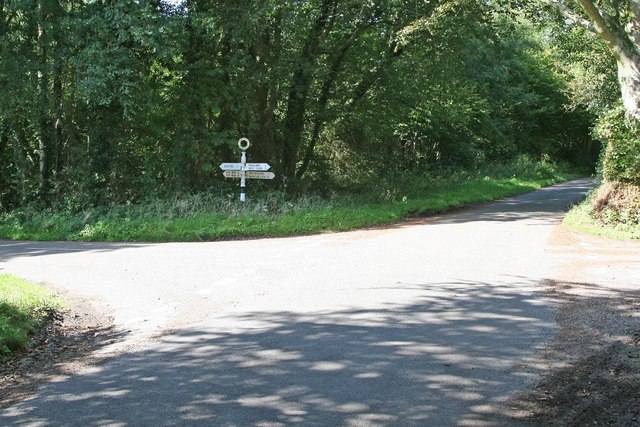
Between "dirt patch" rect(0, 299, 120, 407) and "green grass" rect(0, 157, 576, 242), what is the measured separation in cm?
781

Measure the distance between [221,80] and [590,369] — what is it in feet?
55.1

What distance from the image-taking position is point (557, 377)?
5398 mm

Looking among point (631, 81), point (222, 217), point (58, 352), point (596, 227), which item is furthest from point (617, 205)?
point (58, 352)

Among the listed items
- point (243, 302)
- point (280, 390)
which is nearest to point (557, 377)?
point (280, 390)

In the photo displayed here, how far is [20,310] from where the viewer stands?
7797 millimetres

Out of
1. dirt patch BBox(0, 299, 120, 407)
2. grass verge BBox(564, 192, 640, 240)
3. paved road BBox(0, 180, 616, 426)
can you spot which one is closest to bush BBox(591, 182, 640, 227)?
grass verge BBox(564, 192, 640, 240)

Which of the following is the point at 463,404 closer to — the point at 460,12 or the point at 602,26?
the point at 602,26

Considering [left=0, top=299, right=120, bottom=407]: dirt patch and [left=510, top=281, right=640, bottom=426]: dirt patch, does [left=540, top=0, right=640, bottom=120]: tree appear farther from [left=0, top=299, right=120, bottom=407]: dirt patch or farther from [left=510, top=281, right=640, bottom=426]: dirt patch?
[left=0, top=299, right=120, bottom=407]: dirt patch

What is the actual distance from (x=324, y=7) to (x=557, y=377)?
59.5 feet

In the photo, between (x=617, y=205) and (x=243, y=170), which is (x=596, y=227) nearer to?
(x=617, y=205)

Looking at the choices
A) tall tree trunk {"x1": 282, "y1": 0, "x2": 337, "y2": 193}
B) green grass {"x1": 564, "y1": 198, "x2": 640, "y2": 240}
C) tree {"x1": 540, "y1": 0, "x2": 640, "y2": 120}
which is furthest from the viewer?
tall tree trunk {"x1": 282, "y1": 0, "x2": 337, "y2": 193}

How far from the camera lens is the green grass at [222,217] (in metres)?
16.6

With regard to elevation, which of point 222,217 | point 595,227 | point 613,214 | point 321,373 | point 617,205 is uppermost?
point 617,205

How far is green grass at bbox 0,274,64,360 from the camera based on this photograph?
6.95 meters
